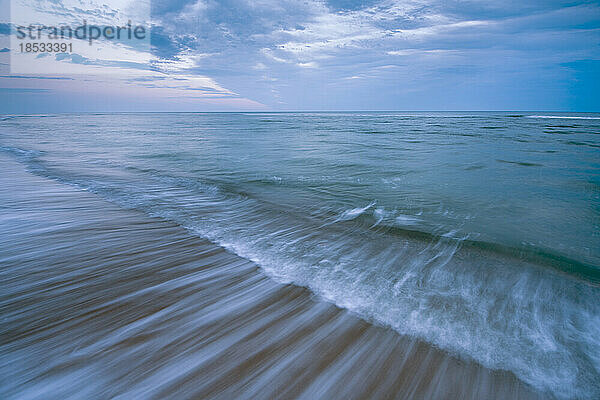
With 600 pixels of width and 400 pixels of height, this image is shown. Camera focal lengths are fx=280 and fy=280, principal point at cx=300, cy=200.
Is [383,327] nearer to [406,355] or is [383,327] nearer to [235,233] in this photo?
[406,355]

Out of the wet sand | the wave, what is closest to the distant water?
the wave

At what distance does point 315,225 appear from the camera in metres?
3.93

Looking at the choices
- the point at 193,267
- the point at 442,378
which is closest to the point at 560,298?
the point at 442,378

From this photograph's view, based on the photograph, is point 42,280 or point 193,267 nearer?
point 42,280

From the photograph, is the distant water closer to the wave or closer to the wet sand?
the wave

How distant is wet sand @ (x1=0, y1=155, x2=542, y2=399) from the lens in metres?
1.50

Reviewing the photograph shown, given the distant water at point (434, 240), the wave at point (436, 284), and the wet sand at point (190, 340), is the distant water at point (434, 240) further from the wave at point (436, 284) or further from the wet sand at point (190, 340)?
the wet sand at point (190, 340)

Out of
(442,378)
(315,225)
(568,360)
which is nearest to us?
(442,378)

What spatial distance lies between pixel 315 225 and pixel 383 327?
6.87 ft

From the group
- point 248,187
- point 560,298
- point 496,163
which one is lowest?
point 560,298

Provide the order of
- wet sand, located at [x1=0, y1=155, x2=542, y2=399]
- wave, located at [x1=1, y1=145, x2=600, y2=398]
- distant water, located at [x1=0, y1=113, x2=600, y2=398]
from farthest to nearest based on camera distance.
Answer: distant water, located at [x1=0, y1=113, x2=600, y2=398], wave, located at [x1=1, y1=145, x2=600, y2=398], wet sand, located at [x1=0, y1=155, x2=542, y2=399]

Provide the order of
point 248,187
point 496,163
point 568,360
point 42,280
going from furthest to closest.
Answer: point 496,163, point 248,187, point 42,280, point 568,360

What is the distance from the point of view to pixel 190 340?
1810 mm

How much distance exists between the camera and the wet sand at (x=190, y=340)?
150cm
